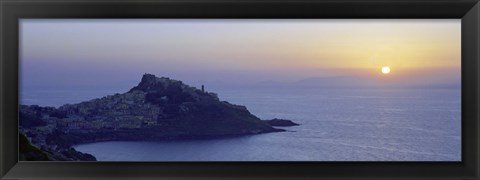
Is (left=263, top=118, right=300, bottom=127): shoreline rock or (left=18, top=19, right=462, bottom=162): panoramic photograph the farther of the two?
(left=263, top=118, right=300, bottom=127): shoreline rock

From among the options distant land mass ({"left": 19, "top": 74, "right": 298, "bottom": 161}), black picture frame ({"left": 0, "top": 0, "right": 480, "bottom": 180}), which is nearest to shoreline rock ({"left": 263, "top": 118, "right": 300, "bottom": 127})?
distant land mass ({"left": 19, "top": 74, "right": 298, "bottom": 161})

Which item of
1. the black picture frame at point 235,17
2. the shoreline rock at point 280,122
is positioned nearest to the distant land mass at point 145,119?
the shoreline rock at point 280,122

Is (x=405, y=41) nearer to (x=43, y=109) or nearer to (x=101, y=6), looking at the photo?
(x=101, y=6)

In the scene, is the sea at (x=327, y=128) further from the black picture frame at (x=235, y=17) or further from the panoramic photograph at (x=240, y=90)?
the black picture frame at (x=235, y=17)

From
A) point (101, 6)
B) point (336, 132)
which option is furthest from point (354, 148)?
point (101, 6)

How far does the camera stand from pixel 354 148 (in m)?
1.70

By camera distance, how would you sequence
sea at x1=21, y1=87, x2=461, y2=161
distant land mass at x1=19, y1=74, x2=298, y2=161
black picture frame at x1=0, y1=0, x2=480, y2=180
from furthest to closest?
distant land mass at x1=19, y1=74, x2=298, y2=161 < sea at x1=21, y1=87, x2=461, y2=161 < black picture frame at x1=0, y1=0, x2=480, y2=180

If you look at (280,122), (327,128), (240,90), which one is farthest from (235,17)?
(327,128)

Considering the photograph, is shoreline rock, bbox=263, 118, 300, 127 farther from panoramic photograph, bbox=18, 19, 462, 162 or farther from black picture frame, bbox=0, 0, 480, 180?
black picture frame, bbox=0, 0, 480, 180

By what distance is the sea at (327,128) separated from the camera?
168 centimetres

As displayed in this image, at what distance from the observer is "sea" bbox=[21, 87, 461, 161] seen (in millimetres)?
1677

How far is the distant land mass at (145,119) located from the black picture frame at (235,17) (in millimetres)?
696

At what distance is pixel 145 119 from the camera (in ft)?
6.54

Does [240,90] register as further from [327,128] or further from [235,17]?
[235,17]
